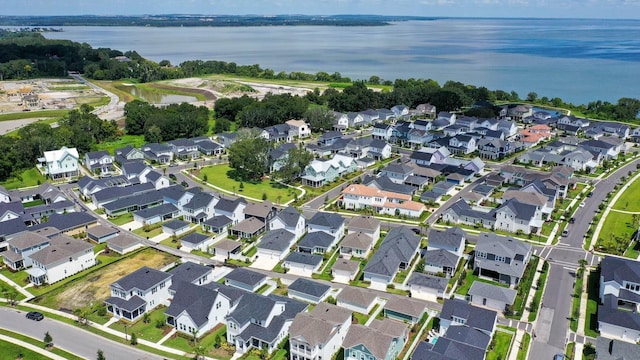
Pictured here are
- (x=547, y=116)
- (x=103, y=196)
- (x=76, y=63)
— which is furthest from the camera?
(x=76, y=63)

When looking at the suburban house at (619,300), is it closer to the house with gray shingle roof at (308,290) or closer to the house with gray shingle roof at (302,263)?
the house with gray shingle roof at (308,290)

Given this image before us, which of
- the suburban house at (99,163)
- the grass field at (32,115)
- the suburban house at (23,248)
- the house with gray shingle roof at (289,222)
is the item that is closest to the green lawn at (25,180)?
the suburban house at (99,163)

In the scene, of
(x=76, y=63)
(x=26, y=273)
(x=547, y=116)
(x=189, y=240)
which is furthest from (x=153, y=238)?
(x=76, y=63)

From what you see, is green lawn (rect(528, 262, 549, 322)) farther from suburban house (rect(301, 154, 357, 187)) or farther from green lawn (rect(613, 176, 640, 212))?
suburban house (rect(301, 154, 357, 187))

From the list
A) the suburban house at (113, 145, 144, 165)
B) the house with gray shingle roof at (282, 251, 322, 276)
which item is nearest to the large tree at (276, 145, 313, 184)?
Answer: the house with gray shingle roof at (282, 251, 322, 276)

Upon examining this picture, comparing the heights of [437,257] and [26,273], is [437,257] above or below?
above

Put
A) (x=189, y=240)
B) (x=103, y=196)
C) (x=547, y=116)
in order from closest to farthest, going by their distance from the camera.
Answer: (x=189, y=240) → (x=103, y=196) → (x=547, y=116)

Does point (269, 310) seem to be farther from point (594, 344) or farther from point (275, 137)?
point (275, 137)
